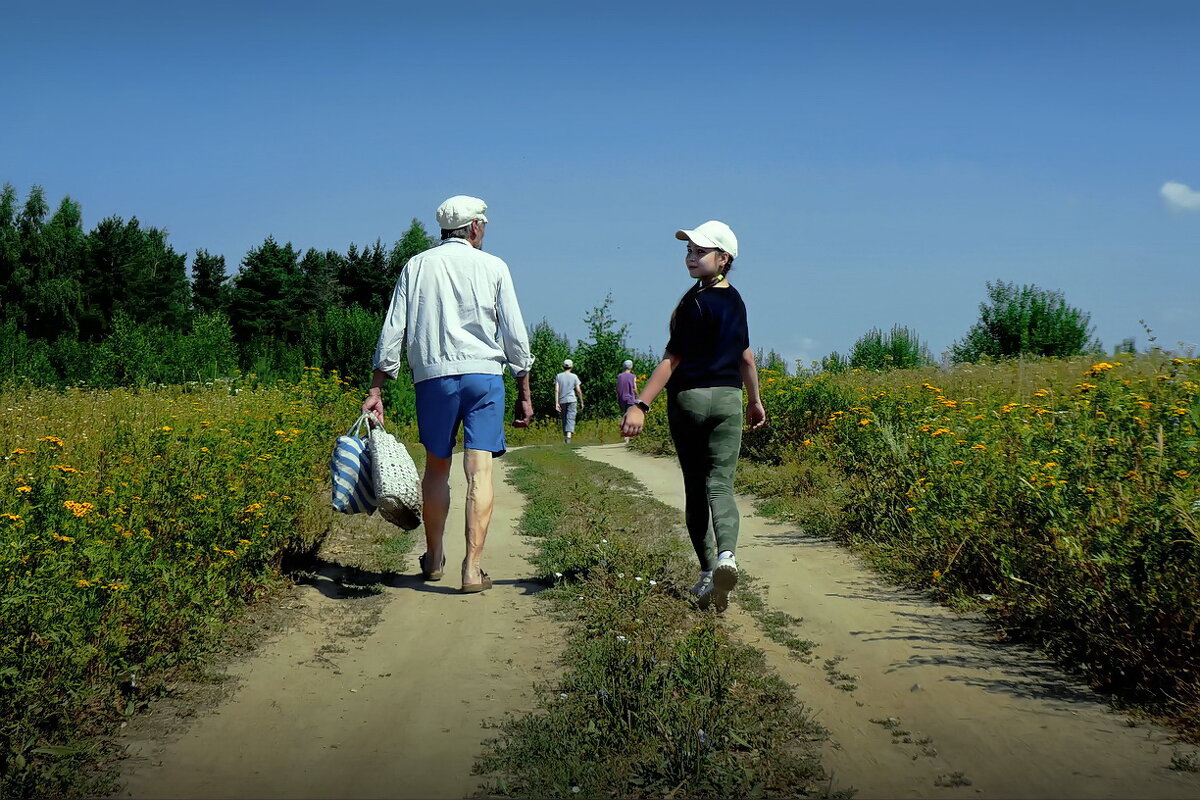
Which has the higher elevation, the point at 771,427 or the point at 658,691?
the point at 771,427

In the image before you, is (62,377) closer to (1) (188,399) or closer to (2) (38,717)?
(1) (188,399)

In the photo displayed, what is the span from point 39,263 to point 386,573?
5790 cm

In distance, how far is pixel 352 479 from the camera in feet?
19.7

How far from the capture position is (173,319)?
6103cm

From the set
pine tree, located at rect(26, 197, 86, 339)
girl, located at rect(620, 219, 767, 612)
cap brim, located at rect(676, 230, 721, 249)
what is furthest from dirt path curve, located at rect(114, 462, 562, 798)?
pine tree, located at rect(26, 197, 86, 339)

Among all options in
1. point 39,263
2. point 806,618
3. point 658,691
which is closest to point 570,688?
point 658,691

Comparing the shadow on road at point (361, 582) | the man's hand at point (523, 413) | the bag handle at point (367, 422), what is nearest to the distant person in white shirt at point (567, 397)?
the shadow on road at point (361, 582)

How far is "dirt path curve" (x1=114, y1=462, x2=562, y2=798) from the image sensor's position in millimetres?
3396

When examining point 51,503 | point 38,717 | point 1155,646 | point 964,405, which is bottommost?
point 38,717

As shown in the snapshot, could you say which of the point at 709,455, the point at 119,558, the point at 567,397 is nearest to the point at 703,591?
the point at 709,455

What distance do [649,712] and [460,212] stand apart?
138 inches

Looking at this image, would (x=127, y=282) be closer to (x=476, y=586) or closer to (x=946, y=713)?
(x=476, y=586)

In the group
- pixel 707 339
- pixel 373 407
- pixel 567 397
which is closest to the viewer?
pixel 707 339

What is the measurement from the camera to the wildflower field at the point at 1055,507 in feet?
13.6
